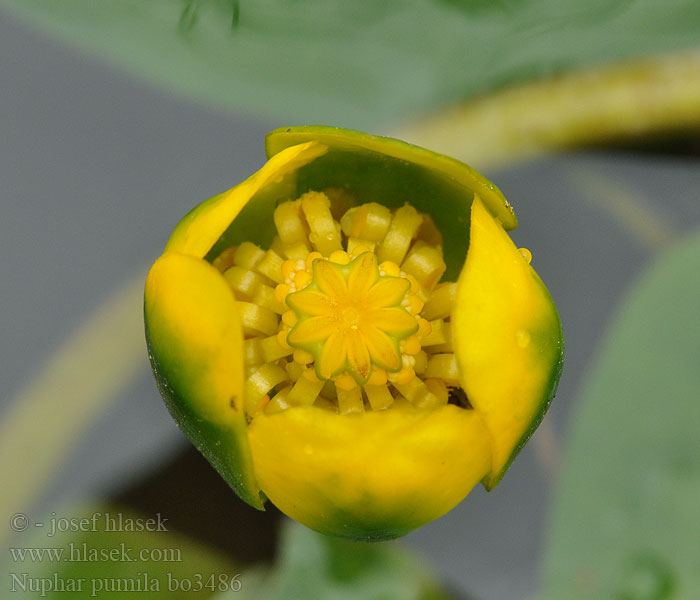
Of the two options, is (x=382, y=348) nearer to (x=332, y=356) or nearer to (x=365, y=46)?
(x=332, y=356)

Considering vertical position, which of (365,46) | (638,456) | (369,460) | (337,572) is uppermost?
(365,46)

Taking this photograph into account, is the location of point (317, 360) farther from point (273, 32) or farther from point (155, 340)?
point (273, 32)

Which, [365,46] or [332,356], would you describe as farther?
[365,46]

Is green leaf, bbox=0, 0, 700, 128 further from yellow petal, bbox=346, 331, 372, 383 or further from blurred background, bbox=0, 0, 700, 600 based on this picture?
yellow petal, bbox=346, 331, 372, 383

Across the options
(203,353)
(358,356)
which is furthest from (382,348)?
(203,353)

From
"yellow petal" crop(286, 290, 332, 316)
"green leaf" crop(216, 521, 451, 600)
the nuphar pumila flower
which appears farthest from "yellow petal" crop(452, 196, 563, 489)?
"green leaf" crop(216, 521, 451, 600)

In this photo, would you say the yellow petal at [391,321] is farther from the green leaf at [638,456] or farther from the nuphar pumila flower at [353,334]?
the green leaf at [638,456]

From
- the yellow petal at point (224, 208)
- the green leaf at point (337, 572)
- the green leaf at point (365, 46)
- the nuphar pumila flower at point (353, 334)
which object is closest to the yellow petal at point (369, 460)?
the nuphar pumila flower at point (353, 334)

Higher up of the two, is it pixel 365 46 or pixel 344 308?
pixel 365 46
